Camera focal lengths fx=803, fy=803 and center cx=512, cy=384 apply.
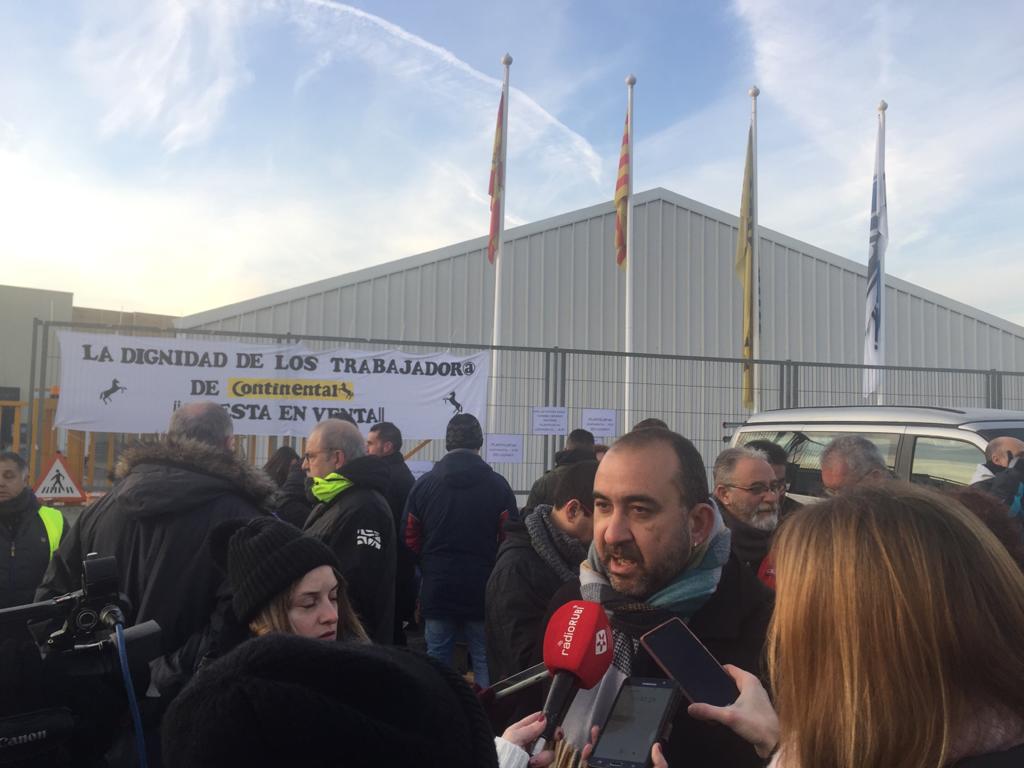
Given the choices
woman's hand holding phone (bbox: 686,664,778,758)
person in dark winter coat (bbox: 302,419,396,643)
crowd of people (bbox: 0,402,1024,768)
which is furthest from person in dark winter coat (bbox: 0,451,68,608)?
woman's hand holding phone (bbox: 686,664,778,758)

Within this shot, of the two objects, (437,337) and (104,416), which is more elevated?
(437,337)

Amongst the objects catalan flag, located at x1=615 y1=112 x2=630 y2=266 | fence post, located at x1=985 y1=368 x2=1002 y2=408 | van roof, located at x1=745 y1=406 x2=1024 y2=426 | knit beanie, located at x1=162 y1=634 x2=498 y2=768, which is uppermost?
catalan flag, located at x1=615 y1=112 x2=630 y2=266

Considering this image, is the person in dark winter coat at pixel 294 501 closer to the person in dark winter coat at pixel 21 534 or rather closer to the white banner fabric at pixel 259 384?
the person in dark winter coat at pixel 21 534

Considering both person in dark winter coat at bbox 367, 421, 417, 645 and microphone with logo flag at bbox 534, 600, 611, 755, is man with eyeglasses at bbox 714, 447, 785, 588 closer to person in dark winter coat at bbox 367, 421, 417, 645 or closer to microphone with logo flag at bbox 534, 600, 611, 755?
person in dark winter coat at bbox 367, 421, 417, 645

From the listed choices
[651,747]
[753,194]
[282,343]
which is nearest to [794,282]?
[753,194]

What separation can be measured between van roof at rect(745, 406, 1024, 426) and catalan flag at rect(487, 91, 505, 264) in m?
6.23

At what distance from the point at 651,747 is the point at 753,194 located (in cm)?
1297

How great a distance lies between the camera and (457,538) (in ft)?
18.0

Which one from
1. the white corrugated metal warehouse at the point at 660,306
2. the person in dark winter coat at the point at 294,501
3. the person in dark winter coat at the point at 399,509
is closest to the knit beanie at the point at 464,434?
the person in dark winter coat at the point at 399,509

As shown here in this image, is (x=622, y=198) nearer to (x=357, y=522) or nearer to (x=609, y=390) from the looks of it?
A: (x=609, y=390)

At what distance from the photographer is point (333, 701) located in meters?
0.90

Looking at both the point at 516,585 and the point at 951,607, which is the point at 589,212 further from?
the point at 951,607

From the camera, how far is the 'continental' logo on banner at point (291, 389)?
8734 millimetres

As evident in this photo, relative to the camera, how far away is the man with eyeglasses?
13.1 feet
